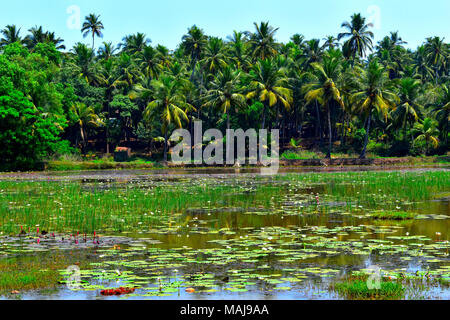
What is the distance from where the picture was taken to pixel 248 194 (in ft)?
88.4

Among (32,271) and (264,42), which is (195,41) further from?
(32,271)

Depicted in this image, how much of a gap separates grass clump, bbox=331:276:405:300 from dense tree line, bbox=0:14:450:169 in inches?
1866

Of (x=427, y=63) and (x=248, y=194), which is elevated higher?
(x=427, y=63)

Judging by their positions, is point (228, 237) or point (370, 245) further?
point (228, 237)

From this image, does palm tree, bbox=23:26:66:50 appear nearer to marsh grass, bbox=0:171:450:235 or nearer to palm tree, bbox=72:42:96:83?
palm tree, bbox=72:42:96:83

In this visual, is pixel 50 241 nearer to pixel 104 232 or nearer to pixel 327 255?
pixel 104 232

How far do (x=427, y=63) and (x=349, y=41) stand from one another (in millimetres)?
26876

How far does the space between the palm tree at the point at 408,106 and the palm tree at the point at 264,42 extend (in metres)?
21.6

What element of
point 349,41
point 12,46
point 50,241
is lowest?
point 50,241

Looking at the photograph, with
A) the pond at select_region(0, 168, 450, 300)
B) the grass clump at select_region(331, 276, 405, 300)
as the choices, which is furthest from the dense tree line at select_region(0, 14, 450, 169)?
the grass clump at select_region(331, 276, 405, 300)

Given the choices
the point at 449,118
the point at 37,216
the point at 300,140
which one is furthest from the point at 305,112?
the point at 37,216

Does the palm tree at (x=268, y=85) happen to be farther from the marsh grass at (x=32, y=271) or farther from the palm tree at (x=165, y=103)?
the marsh grass at (x=32, y=271)
